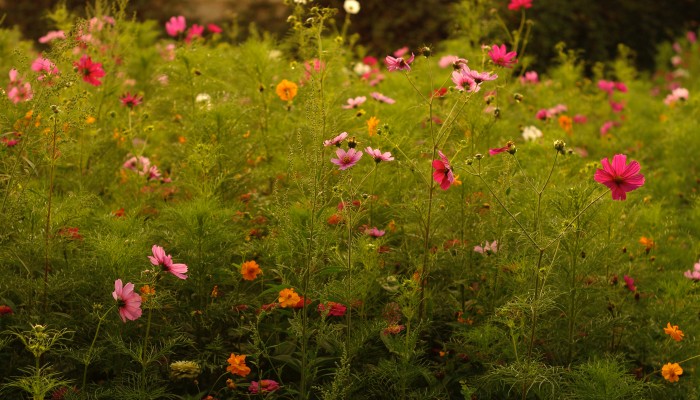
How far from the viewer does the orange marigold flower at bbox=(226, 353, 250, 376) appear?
7.14 ft

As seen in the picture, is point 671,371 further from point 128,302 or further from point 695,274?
point 128,302

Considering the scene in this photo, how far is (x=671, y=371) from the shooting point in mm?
2311

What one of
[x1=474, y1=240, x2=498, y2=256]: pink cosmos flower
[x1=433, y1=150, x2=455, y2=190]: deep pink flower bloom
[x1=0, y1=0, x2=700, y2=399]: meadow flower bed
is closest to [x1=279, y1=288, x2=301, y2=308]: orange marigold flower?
[x1=0, y1=0, x2=700, y2=399]: meadow flower bed

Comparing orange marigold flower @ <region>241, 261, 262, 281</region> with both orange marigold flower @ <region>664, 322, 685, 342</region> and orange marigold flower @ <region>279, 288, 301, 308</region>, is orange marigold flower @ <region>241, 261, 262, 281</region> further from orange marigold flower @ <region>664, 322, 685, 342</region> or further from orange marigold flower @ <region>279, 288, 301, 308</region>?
orange marigold flower @ <region>664, 322, 685, 342</region>

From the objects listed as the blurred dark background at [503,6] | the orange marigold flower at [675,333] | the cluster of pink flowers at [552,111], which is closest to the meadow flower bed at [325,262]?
the orange marigold flower at [675,333]

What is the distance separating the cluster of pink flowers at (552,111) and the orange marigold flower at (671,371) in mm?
1659

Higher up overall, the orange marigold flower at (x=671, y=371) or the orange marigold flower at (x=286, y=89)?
the orange marigold flower at (x=286, y=89)

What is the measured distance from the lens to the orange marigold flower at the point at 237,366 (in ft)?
7.14

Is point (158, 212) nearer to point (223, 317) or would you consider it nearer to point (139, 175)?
point (139, 175)

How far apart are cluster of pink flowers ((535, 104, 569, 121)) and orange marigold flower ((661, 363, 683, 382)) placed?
5.44 ft

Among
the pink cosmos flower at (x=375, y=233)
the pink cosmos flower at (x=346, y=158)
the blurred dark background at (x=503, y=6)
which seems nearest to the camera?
the pink cosmos flower at (x=346, y=158)

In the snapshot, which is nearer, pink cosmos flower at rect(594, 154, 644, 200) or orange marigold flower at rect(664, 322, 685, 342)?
pink cosmos flower at rect(594, 154, 644, 200)

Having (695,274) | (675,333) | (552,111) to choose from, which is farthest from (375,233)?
(552,111)

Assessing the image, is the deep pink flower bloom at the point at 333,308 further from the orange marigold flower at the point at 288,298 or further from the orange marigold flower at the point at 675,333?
the orange marigold flower at the point at 675,333
